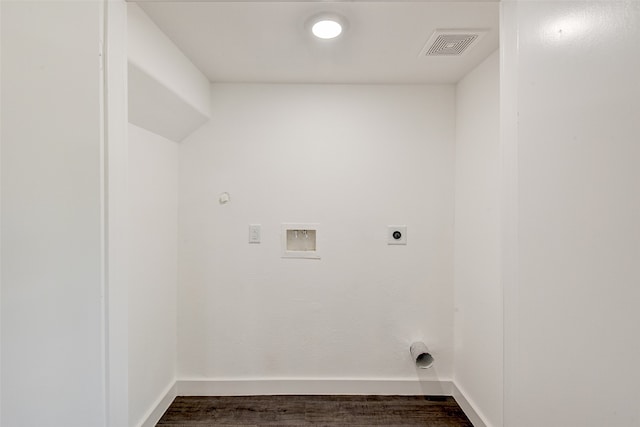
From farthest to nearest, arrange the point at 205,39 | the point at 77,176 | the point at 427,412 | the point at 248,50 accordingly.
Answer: the point at 427,412 → the point at 248,50 → the point at 205,39 → the point at 77,176

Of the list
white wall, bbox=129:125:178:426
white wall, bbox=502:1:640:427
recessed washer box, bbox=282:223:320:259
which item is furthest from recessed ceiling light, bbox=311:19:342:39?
recessed washer box, bbox=282:223:320:259

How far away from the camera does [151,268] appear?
1907mm

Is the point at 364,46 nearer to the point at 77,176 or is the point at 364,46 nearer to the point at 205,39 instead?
the point at 205,39

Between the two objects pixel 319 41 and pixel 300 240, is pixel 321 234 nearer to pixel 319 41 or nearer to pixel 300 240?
pixel 300 240

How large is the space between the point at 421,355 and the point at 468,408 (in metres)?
0.38

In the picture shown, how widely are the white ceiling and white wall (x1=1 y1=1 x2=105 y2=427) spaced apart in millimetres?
566

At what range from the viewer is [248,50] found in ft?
5.71

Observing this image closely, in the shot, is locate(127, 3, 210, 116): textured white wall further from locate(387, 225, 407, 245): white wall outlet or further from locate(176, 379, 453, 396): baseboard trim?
locate(176, 379, 453, 396): baseboard trim

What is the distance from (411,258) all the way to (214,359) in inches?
59.1

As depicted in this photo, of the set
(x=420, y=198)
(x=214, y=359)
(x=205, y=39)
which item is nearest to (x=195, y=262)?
(x=214, y=359)

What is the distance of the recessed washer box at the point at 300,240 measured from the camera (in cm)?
228

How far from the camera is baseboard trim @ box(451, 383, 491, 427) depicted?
1.86 metres

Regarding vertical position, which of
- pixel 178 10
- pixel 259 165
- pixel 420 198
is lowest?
pixel 420 198

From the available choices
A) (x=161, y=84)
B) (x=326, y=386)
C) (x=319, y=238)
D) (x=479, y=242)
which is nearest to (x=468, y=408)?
(x=326, y=386)
